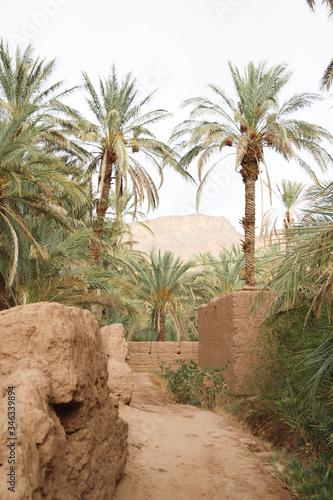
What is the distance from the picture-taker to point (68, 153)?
1648cm

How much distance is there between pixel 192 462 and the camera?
5102 mm

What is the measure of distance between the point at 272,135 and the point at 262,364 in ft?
23.5

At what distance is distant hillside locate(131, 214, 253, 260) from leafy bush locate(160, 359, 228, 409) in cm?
10426

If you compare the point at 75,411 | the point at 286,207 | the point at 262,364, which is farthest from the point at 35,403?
the point at 286,207

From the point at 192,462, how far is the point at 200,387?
4.34 metres

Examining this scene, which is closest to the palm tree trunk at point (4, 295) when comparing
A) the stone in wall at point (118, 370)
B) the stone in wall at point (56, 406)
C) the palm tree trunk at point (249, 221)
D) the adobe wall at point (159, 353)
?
the stone in wall at point (118, 370)

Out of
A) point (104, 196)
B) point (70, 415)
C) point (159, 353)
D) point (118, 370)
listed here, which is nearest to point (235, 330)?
point (118, 370)

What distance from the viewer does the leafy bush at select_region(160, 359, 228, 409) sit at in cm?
894

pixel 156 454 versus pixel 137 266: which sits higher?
pixel 137 266

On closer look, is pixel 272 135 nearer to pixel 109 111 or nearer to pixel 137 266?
pixel 109 111

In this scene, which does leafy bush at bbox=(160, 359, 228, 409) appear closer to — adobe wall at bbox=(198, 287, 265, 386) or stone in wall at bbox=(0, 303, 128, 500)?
adobe wall at bbox=(198, 287, 265, 386)

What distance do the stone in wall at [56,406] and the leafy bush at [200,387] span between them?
540 cm

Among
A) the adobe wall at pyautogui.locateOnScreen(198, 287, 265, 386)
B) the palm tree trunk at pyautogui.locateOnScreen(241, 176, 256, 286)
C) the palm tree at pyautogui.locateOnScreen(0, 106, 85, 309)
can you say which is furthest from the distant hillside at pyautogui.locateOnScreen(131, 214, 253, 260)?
the adobe wall at pyautogui.locateOnScreen(198, 287, 265, 386)

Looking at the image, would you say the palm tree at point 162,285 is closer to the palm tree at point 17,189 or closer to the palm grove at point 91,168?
the palm grove at point 91,168
